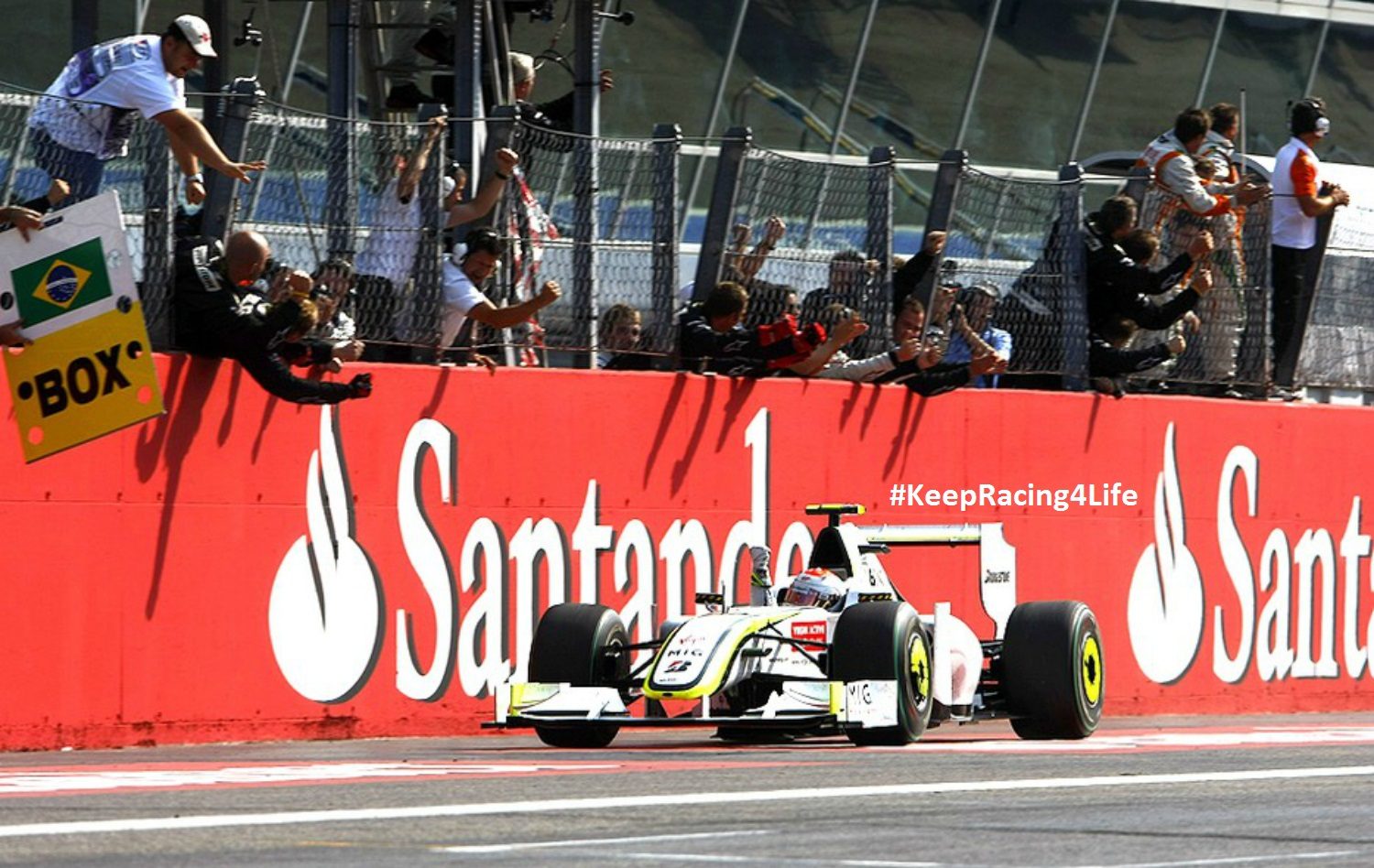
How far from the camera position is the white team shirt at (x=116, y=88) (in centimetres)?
1278

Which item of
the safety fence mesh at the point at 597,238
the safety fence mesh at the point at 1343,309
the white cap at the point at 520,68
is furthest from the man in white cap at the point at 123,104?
the safety fence mesh at the point at 1343,309

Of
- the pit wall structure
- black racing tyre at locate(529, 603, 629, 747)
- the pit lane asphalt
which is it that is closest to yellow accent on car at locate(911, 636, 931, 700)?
the pit lane asphalt

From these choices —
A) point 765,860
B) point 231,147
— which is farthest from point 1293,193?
point 765,860

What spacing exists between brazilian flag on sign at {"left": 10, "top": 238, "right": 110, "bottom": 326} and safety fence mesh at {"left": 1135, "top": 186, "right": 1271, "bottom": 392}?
757cm

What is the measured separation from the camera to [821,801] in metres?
9.89

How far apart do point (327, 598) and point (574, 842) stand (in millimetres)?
5648

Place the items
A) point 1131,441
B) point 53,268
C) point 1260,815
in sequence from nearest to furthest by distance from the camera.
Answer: point 1260,815, point 53,268, point 1131,441

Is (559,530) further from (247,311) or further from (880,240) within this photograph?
(880,240)

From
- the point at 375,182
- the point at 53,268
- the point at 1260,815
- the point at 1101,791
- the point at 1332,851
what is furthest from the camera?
the point at 375,182

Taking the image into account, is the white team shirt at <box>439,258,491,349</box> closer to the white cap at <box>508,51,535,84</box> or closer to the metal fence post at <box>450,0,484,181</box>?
the metal fence post at <box>450,0,484,181</box>

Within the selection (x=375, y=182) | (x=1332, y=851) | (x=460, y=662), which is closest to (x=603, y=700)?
(x=460, y=662)

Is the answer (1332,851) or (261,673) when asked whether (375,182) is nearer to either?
(261,673)

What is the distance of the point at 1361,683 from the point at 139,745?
951 cm

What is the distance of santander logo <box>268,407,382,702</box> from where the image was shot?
1364 centimetres
